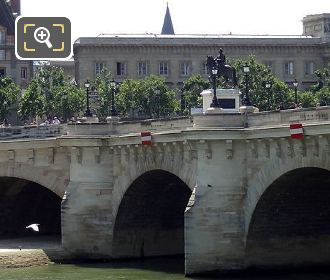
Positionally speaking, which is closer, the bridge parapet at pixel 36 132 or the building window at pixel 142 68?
the bridge parapet at pixel 36 132

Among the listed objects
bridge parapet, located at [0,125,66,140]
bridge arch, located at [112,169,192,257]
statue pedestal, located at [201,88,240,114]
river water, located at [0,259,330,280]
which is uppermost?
statue pedestal, located at [201,88,240,114]

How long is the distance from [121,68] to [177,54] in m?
7.75

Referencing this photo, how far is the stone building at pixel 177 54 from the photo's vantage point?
15712cm

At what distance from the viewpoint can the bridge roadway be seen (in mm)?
61688

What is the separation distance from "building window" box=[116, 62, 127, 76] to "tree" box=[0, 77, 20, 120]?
25.6 metres

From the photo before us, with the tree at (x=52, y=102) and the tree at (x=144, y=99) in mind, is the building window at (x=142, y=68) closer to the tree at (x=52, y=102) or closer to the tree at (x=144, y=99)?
the tree at (x=144, y=99)

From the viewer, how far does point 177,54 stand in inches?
6250

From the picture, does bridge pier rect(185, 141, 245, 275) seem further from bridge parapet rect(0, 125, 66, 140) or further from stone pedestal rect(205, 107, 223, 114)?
bridge parapet rect(0, 125, 66, 140)

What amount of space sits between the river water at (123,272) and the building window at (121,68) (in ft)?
273

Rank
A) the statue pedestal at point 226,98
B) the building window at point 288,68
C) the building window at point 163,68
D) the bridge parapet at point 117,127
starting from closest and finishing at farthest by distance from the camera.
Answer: the statue pedestal at point 226,98, the bridge parapet at point 117,127, the building window at point 163,68, the building window at point 288,68

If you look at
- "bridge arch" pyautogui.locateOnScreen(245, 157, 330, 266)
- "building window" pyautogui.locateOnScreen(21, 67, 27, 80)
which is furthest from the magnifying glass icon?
"building window" pyautogui.locateOnScreen(21, 67, 27, 80)

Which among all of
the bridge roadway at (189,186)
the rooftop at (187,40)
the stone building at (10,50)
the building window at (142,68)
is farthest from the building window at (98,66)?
the bridge roadway at (189,186)

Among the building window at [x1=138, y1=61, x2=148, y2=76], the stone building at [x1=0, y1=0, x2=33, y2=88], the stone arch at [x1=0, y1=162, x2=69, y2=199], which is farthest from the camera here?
the building window at [x1=138, y1=61, x2=148, y2=76]

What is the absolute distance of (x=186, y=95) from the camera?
434 ft
